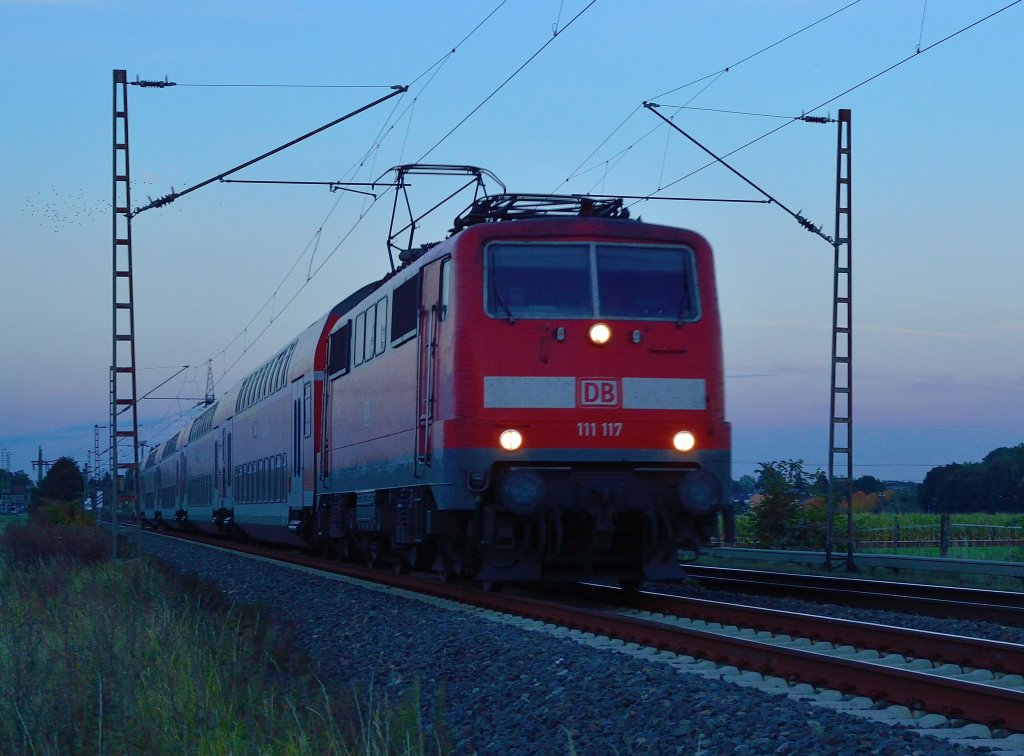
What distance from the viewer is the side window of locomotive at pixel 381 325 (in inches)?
591

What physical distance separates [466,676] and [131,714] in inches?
92.0

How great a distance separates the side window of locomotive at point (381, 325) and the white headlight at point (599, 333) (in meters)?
3.76

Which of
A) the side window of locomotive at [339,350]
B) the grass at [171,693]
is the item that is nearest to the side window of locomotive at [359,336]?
the side window of locomotive at [339,350]

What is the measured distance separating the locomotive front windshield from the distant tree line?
147 feet

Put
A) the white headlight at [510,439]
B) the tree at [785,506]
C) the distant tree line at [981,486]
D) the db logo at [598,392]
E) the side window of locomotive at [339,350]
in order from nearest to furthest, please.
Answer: the white headlight at [510,439], the db logo at [598,392], the side window of locomotive at [339,350], the tree at [785,506], the distant tree line at [981,486]

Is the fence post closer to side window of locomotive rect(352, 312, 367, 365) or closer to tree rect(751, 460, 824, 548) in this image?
side window of locomotive rect(352, 312, 367, 365)

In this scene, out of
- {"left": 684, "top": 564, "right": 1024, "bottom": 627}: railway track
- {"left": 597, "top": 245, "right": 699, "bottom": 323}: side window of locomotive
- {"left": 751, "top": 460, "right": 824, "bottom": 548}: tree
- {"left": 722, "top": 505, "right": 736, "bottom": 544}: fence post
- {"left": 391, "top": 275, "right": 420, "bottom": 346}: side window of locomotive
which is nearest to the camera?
{"left": 684, "top": 564, "right": 1024, "bottom": 627}: railway track

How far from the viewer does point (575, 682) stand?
297 inches

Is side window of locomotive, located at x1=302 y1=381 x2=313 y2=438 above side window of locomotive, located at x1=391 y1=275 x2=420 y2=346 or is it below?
below

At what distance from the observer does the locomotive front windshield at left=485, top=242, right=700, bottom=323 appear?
39.3 feet

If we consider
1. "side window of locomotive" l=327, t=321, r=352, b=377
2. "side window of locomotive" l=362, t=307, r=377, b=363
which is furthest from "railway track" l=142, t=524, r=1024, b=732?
"side window of locomotive" l=327, t=321, r=352, b=377

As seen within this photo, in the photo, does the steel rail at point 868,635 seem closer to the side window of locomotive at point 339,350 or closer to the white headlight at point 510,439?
the white headlight at point 510,439

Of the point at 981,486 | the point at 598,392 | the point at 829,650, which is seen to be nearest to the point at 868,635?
the point at 829,650

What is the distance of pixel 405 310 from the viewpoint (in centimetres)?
1392
